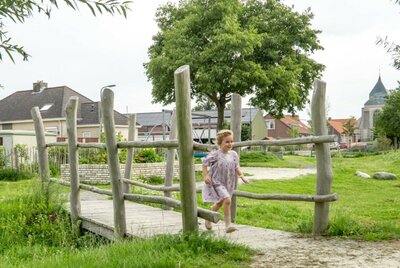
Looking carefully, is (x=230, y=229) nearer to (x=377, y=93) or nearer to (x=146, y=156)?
(x=146, y=156)

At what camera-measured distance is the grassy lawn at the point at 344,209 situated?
6.02 m

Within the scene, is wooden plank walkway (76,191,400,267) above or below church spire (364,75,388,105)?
below

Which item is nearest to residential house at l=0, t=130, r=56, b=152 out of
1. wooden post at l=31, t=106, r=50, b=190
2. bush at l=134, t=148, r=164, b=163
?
bush at l=134, t=148, r=164, b=163

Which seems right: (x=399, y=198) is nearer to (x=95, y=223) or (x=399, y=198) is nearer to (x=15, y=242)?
(x=95, y=223)

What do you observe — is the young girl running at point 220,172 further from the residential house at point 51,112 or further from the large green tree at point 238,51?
the residential house at point 51,112

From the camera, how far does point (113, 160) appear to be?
671cm

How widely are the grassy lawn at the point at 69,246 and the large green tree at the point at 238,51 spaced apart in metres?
18.2

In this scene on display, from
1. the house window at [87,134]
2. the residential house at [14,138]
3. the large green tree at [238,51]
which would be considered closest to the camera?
the residential house at [14,138]

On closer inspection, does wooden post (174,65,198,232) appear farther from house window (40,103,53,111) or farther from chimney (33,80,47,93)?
chimney (33,80,47,93)

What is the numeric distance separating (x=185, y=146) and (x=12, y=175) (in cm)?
1469

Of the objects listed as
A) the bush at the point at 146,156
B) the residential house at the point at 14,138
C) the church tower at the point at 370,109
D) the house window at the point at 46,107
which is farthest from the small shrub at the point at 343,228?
the church tower at the point at 370,109

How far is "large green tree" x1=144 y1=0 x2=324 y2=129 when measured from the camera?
28.1 metres

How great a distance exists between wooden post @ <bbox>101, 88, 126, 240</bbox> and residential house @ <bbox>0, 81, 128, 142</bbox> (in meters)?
34.5

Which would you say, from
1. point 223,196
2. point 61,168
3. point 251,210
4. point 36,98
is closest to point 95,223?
point 223,196
